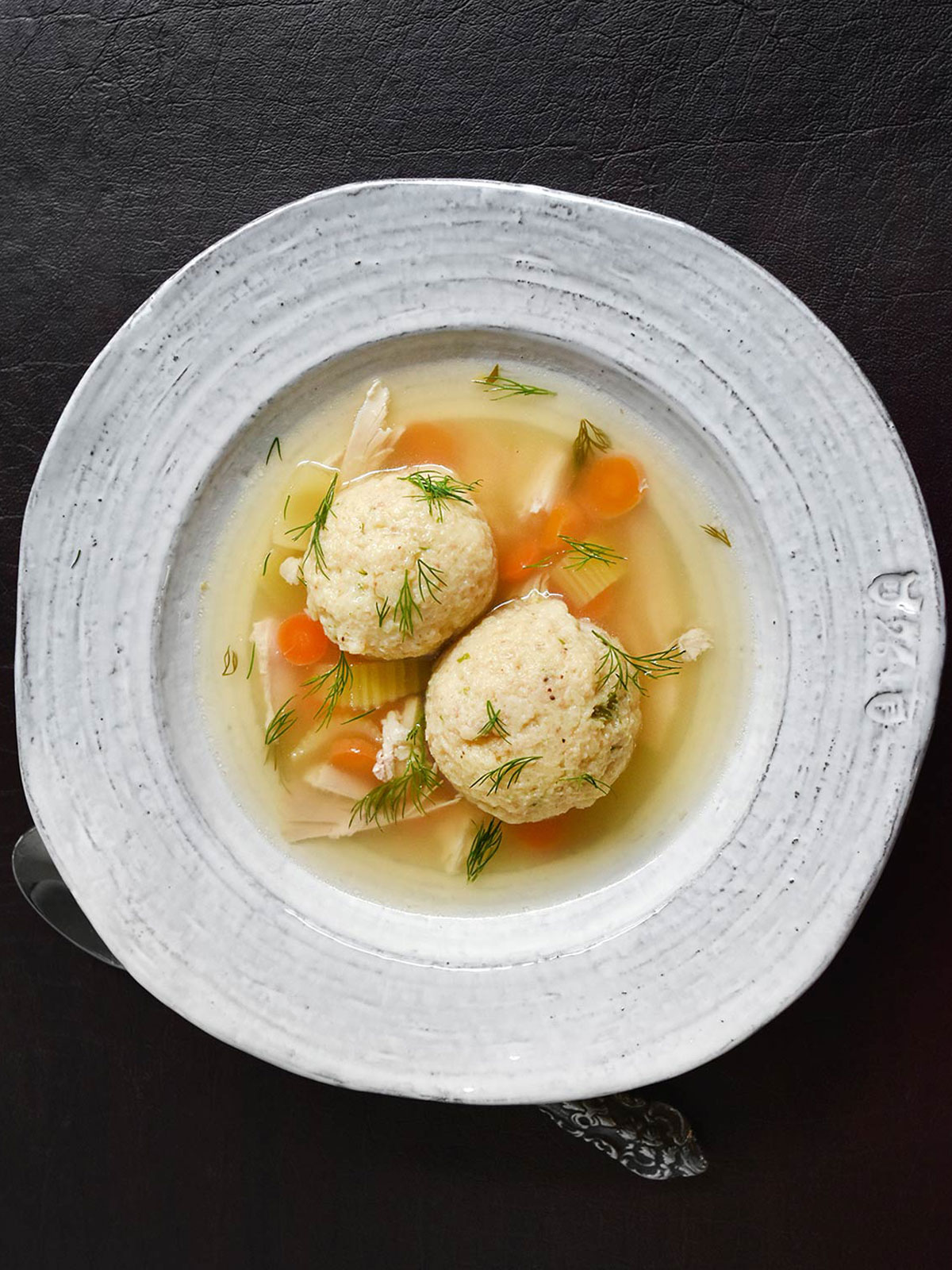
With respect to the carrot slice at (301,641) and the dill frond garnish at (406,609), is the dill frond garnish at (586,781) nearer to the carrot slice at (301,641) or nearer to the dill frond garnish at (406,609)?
the dill frond garnish at (406,609)

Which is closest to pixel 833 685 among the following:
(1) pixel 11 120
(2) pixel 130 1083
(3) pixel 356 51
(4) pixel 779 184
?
(4) pixel 779 184

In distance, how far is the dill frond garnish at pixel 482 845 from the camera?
6.52ft

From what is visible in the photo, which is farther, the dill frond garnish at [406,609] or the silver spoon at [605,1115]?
the silver spoon at [605,1115]

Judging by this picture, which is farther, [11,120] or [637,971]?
[11,120]

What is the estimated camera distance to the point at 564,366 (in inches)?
73.4

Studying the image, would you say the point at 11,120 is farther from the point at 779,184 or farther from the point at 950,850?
the point at 950,850

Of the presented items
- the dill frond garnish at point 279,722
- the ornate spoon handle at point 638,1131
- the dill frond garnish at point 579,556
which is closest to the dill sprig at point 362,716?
the dill frond garnish at point 279,722

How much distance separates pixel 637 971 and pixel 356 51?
6.81ft

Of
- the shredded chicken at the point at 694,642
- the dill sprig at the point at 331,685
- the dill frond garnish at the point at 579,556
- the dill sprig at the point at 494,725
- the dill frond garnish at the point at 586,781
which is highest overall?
the dill frond garnish at the point at 579,556

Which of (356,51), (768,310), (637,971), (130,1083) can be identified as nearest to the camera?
(768,310)

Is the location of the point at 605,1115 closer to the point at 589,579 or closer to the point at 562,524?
the point at 589,579

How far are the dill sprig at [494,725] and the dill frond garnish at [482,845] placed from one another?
1.07ft

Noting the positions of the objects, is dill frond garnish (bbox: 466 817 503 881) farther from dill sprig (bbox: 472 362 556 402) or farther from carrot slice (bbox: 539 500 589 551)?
dill sprig (bbox: 472 362 556 402)

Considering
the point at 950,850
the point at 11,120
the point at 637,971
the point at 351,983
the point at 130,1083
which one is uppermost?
the point at 11,120
